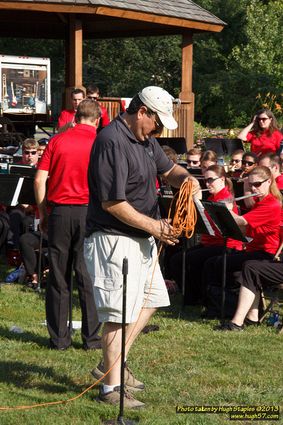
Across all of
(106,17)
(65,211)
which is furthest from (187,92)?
(65,211)

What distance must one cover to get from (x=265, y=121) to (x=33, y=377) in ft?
22.4

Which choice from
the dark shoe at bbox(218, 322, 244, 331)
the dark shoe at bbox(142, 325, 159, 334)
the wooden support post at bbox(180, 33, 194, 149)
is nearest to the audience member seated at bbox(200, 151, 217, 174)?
the dark shoe at bbox(218, 322, 244, 331)

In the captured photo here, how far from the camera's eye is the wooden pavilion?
647 inches

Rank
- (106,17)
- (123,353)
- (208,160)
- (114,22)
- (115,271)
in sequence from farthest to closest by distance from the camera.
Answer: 1. (114,22)
2. (106,17)
3. (208,160)
4. (115,271)
5. (123,353)

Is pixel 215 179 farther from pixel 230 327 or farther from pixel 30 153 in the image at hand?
pixel 30 153

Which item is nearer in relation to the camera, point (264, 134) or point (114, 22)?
point (264, 134)

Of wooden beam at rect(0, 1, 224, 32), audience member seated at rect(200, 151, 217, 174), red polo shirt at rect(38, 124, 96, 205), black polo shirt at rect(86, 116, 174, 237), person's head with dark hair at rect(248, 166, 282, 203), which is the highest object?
wooden beam at rect(0, 1, 224, 32)

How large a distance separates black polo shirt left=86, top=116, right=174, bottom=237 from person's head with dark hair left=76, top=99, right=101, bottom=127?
1.65 meters

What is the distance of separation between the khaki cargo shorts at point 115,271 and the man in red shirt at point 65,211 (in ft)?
5.69

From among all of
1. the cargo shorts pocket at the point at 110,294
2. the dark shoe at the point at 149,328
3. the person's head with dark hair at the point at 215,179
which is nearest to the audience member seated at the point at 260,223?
the person's head with dark hair at the point at 215,179

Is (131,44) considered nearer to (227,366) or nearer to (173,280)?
(173,280)

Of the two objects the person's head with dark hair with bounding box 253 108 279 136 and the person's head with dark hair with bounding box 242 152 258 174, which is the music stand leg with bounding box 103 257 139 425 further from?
the person's head with dark hair with bounding box 253 108 279 136

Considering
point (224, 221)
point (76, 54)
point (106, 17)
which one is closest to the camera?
point (224, 221)

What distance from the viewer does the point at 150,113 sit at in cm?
552
